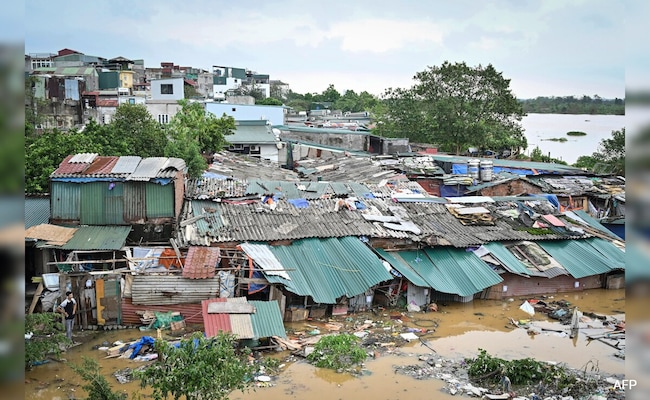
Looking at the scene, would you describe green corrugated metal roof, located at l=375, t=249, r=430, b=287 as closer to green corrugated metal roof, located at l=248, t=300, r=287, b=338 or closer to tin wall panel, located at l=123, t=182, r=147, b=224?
green corrugated metal roof, located at l=248, t=300, r=287, b=338

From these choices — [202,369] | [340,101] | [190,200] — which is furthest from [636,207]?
[340,101]

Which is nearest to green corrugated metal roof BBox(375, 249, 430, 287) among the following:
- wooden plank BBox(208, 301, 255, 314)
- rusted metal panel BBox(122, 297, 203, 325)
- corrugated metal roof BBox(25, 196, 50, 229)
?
wooden plank BBox(208, 301, 255, 314)

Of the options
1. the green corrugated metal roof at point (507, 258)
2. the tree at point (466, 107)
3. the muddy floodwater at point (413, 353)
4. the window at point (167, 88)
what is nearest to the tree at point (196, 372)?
the muddy floodwater at point (413, 353)

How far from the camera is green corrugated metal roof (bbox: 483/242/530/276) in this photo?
14.1 m

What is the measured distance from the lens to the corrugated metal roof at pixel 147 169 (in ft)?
→ 41.4

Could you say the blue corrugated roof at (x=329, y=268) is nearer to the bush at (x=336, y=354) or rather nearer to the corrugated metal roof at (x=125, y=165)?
the bush at (x=336, y=354)

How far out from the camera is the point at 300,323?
12.4 metres

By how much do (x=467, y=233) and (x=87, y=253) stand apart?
9257mm

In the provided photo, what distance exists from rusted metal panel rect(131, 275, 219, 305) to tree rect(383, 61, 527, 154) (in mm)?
21822

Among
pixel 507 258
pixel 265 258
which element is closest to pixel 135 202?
pixel 265 258

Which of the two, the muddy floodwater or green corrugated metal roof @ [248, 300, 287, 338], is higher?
green corrugated metal roof @ [248, 300, 287, 338]

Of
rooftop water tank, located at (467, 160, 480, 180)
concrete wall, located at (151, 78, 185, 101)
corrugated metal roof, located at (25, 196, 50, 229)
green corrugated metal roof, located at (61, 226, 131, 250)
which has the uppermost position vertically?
concrete wall, located at (151, 78, 185, 101)

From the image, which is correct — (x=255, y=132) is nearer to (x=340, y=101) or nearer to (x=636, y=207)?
(x=636, y=207)

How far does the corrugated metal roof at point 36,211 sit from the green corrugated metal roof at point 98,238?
1.41 meters
